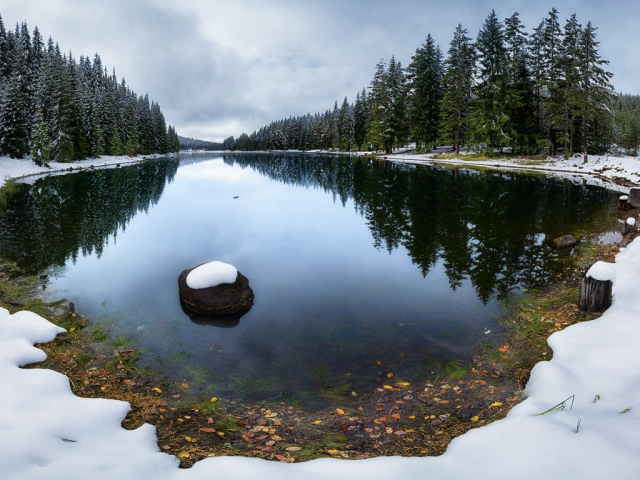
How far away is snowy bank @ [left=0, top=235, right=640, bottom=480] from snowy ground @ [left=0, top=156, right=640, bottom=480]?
0.01 meters

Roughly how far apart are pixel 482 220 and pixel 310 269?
37.1ft

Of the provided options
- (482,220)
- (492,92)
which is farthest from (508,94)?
(482,220)

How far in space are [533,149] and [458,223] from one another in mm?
39575

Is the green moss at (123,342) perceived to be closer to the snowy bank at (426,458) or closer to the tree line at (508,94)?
the snowy bank at (426,458)

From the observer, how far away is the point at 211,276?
966 cm

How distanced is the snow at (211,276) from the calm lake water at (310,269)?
948 millimetres

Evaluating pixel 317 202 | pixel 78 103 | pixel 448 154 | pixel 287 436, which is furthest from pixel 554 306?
pixel 78 103

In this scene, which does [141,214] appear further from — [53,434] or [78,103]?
[78,103]

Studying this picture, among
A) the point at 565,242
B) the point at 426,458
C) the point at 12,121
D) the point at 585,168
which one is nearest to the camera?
the point at 426,458

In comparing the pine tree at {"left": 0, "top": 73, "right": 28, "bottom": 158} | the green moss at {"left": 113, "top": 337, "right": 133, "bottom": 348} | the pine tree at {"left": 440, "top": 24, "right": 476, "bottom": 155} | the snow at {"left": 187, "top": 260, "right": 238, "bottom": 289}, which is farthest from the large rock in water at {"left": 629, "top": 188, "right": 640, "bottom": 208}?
the pine tree at {"left": 0, "top": 73, "right": 28, "bottom": 158}

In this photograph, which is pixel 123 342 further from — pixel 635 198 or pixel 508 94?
pixel 508 94

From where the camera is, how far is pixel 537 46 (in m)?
47.2

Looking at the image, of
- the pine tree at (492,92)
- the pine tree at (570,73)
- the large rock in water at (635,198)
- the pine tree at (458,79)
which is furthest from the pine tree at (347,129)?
the large rock in water at (635,198)

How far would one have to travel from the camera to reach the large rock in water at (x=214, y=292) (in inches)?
378
